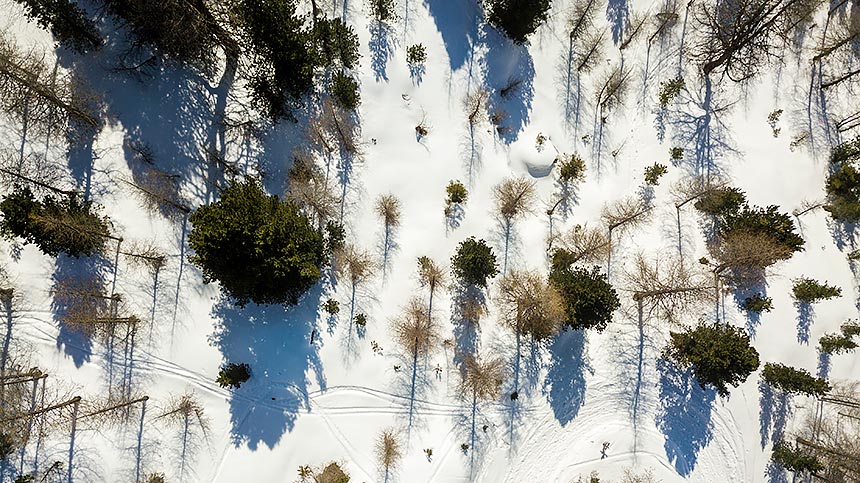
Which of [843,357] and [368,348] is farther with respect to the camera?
[843,357]

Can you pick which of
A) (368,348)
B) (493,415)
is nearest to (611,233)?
(493,415)

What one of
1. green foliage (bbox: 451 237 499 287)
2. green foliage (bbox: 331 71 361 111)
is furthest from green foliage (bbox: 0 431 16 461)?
green foliage (bbox: 451 237 499 287)

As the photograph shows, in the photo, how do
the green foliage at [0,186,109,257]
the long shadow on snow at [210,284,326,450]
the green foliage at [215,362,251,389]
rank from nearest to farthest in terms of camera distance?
the green foliage at [0,186,109,257] → the green foliage at [215,362,251,389] → the long shadow on snow at [210,284,326,450]

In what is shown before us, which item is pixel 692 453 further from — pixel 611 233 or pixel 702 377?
pixel 611 233

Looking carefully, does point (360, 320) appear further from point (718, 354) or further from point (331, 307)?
point (718, 354)

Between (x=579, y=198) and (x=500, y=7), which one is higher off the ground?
(x=500, y=7)

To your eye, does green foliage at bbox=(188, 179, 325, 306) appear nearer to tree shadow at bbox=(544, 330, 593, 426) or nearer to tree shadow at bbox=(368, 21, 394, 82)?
tree shadow at bbox=(368, 21, 394, 82)

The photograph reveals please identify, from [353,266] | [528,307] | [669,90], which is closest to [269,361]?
[353,266]
